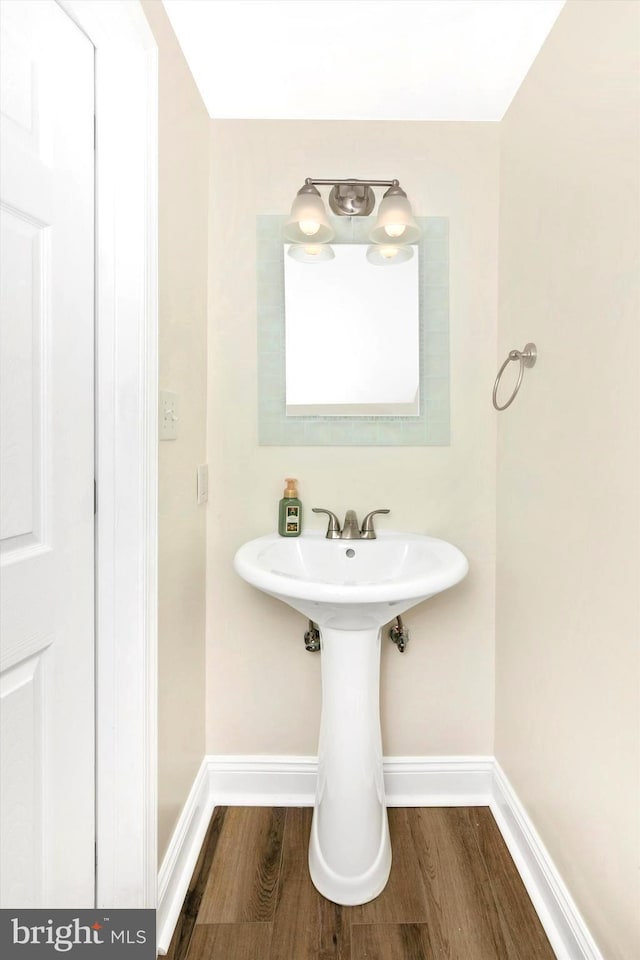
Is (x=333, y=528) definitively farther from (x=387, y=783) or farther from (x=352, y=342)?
(x=387, y=783)

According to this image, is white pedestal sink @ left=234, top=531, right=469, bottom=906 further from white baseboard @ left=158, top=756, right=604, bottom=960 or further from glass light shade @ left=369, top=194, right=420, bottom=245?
glass light shade @ left=369, top=194, right=420, bottom=245

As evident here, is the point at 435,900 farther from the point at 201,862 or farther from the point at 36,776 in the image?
the point at 36,776

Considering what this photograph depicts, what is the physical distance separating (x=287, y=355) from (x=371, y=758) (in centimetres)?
113

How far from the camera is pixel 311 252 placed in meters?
1.40

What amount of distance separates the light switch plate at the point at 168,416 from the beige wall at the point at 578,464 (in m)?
0.91

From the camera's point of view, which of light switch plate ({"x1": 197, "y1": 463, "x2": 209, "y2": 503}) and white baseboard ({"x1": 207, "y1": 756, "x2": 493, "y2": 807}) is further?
white baseboard ({"x1": 207, "y1": 756, "x2": 493, "y2": 807})

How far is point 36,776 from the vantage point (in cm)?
86

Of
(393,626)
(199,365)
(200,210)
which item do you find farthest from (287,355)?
(393,626)

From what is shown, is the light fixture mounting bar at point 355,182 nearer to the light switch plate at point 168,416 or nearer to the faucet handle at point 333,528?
the light switch plate at point 168,416

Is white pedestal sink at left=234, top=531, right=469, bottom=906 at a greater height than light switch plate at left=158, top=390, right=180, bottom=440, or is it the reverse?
light switch plate at left=158, top=390, right=180, bottom=440

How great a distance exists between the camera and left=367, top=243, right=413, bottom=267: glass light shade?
55.0 inches

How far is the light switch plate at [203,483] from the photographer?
1.38 meters

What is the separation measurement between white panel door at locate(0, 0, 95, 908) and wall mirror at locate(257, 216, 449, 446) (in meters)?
0.60

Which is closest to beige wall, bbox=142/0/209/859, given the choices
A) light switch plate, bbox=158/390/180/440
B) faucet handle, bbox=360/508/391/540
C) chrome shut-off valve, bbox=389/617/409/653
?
light switch plate, bbox=158/390/180/440
